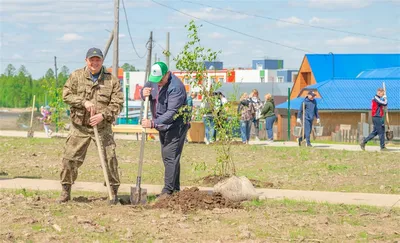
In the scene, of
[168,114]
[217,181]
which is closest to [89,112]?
[168,114]

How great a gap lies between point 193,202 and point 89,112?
1666mm

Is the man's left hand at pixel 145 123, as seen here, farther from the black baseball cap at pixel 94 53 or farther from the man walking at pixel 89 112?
the black baseball cap at pixel 94 53

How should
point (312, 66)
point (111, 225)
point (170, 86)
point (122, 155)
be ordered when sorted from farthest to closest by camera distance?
point (312, 66)
point (122, 155)
point (170, 86)
point (111, 225)

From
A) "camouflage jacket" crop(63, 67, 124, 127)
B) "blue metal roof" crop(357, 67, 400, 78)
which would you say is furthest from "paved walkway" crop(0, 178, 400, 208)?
"blue metal roof" crop(357, 67, 400, 78)

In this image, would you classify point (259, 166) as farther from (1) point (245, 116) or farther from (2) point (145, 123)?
(1) point (245, 116)

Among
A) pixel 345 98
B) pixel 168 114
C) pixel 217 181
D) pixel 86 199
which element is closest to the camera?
pixel 168 114

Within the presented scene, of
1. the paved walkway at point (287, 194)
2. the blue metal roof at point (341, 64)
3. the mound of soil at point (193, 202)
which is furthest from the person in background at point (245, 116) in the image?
the blue metal roof at point (341, 64)

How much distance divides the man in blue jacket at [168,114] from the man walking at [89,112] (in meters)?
0.51

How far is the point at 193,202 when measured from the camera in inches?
409

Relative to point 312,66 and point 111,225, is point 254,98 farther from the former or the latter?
point 312,66

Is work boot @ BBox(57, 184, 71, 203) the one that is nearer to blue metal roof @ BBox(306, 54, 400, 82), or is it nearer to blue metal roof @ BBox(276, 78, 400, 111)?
blue metal roof @ BBox(276, 78, 400, 111)

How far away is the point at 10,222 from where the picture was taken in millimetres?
9336

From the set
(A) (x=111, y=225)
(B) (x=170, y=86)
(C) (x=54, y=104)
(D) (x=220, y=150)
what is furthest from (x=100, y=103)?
(C) (x=54, y=104)

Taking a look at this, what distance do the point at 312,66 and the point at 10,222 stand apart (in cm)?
4268
